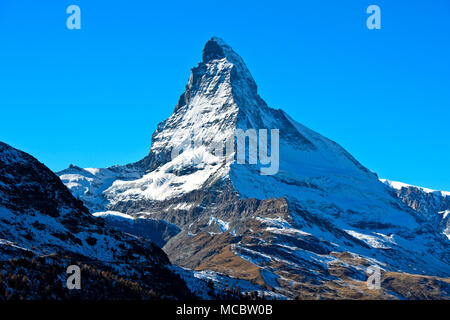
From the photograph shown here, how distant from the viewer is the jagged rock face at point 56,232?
4781 inches

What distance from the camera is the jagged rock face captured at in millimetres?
121438

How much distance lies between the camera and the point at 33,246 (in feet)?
399

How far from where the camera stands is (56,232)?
443 feet
